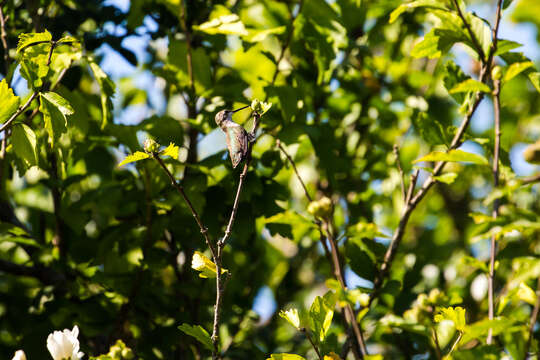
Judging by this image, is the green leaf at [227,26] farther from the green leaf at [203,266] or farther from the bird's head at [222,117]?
the green leaf at [203,266]

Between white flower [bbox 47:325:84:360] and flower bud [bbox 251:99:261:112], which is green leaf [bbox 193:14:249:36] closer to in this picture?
flower bud [bbox 251:99:261:112]

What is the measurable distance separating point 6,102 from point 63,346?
48 centimetres

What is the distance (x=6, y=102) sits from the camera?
1.12 meters

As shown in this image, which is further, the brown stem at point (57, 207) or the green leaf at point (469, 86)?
the brown stem at point (57, 207)

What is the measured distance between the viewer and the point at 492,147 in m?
1.30

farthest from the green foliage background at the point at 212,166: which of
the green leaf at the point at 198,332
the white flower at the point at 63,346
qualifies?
the white flower at the point at 63,346

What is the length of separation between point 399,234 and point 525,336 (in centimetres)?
38

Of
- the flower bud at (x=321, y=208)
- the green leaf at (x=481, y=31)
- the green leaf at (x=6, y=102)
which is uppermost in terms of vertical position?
the green leaf at (x=481, y=31)

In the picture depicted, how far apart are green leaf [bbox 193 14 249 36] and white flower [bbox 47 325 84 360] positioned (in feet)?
2.57

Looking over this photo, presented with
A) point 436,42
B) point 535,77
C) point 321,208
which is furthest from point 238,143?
point 535,77

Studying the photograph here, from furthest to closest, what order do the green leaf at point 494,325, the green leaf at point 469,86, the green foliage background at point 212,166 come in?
1. the green foliage background at point 212,166
2. the green leaf at point 469,86
3. the green leaf at point 494,325

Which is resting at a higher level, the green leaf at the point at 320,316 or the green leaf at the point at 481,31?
the green leaf at the point at 481,31

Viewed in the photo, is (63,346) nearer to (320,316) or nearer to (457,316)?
(320,316)

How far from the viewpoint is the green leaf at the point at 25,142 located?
1.15 metres
